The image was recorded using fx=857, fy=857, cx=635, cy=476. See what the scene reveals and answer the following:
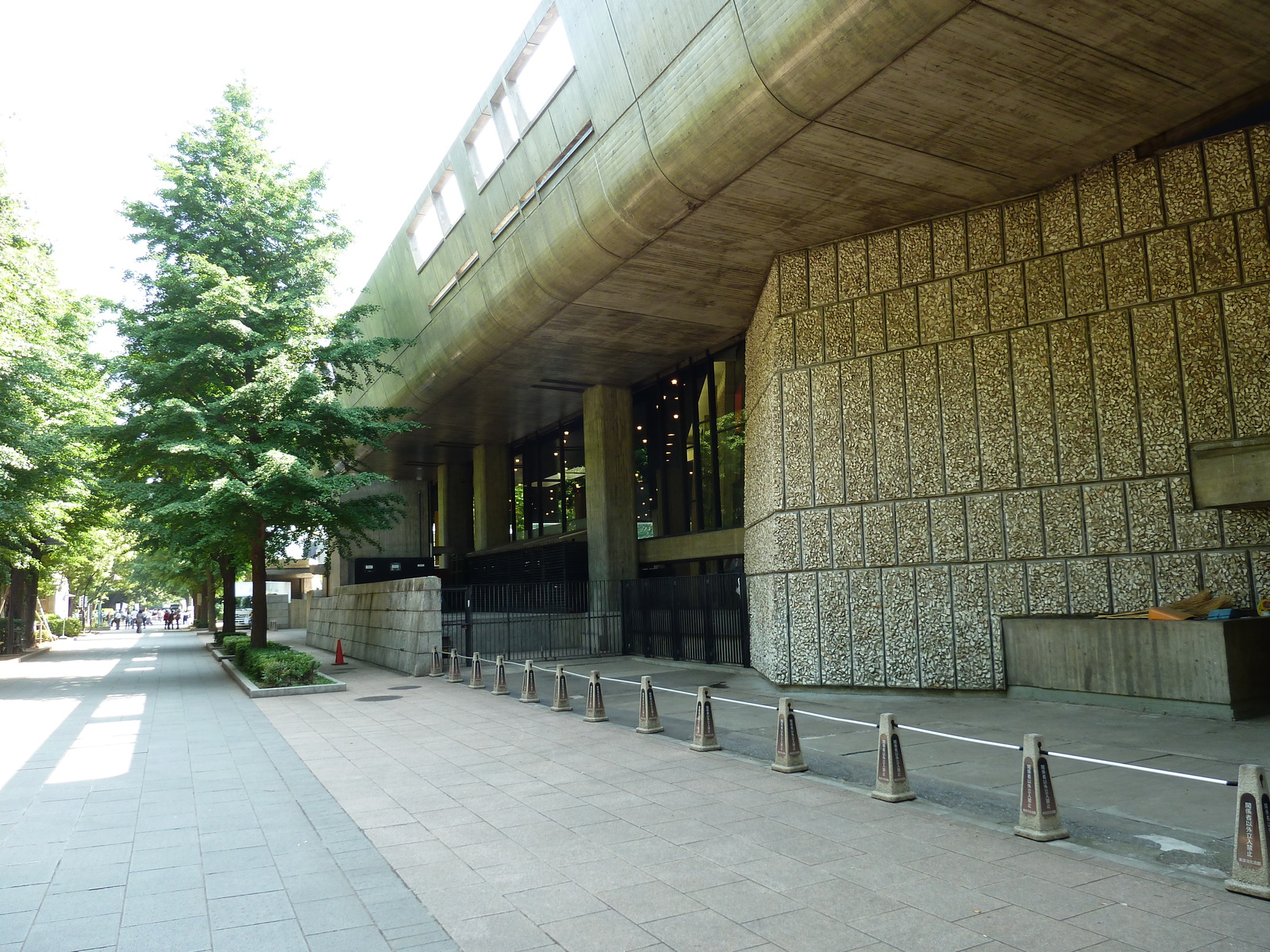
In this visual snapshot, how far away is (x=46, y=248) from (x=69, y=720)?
1792 centimetres

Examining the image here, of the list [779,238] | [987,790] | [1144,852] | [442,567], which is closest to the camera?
[1144,852]

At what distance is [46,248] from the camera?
25.9 meters

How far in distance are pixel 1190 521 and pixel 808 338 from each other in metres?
6.68

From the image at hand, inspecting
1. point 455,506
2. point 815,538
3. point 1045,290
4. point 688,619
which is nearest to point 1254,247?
point 1045,290

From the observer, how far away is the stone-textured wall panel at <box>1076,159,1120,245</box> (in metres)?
12.7

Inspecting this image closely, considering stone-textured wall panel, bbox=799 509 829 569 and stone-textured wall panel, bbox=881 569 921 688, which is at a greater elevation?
stone-textured wall panel, bbox=799 509 829 569

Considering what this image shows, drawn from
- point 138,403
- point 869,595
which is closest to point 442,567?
point 138,403

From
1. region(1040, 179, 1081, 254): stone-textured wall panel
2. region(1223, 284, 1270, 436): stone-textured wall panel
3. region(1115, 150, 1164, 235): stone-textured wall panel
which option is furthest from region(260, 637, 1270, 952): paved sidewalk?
region(1115, 150, 1164, 235): stone-textured wall panel

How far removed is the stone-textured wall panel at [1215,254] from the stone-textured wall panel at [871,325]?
4574mm

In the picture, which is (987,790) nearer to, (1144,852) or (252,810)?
(1144,852)

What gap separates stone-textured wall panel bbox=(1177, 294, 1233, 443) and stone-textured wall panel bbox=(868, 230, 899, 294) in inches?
173

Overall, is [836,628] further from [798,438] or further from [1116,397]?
[1116,397]

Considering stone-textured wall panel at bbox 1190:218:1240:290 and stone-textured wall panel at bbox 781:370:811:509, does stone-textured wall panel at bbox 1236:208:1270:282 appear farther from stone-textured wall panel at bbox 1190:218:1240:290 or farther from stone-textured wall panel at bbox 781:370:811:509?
stone-textured wall panel at bbox 781:370:811:509

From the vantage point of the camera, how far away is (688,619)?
21.1m
